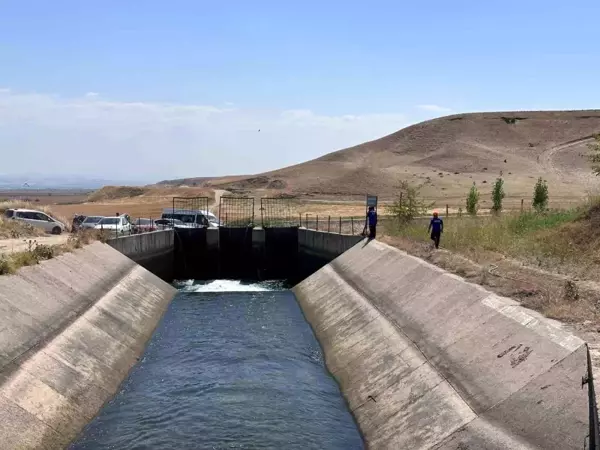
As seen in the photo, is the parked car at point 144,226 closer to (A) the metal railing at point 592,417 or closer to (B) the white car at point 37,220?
(B) the white car at point 37,220

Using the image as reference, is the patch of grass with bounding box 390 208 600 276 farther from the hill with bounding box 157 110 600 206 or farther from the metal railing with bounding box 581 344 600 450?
the hill with bounding box 157 110 600 206

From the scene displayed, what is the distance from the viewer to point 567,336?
12.6 m

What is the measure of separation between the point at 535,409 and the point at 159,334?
18.7 m

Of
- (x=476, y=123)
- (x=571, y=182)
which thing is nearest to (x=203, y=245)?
(x=571, y=182)

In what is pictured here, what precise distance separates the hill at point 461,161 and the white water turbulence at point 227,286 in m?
48.1

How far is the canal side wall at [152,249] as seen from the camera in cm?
3588

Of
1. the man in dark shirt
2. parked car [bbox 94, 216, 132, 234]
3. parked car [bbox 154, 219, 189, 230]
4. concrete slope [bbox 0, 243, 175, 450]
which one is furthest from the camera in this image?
parked car [bbox 154, 219, 189, 230]

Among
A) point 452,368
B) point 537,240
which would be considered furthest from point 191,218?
point 452,368

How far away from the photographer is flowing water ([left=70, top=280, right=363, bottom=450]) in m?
15.2

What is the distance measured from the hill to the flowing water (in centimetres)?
6299

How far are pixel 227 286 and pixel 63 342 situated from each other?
73.9 feet

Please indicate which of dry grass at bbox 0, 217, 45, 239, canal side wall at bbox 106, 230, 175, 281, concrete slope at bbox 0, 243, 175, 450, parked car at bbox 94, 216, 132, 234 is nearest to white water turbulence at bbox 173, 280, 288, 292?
canal side wall at bbox 106, 230, 175, 281

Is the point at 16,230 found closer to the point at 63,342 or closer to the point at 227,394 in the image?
the point at 63,342

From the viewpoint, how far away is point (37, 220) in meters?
43.2
